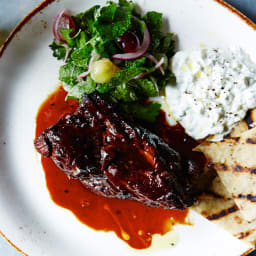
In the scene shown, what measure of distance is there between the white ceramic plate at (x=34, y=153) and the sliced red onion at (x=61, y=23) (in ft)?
0.36

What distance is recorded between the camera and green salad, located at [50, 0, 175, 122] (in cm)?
487

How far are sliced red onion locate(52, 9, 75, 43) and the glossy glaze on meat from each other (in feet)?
4.51

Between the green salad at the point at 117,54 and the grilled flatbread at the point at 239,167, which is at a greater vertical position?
the green salad at the point at 117,54

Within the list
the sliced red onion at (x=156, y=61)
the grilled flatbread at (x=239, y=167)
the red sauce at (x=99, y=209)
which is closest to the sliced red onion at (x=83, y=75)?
the red sauce at (x=99, y=209)

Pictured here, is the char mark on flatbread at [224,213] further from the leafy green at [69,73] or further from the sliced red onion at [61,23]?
the sliced red onion at [61,23]

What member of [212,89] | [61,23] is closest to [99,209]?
[212,89]

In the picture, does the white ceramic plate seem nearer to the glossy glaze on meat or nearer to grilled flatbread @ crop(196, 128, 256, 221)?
grilled flatbread @ crop(196, 128, 256, 221)

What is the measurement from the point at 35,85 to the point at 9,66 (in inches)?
20.5

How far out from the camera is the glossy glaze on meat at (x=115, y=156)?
4.53m

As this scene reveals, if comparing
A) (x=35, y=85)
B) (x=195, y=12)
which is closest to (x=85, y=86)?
(x=35, y=85)

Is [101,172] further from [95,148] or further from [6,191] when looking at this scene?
[6,191]

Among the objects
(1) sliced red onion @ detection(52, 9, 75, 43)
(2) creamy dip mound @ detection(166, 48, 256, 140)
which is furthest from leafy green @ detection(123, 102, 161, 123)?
(1) sliced red onion @ detection(52, 9, 75, 43)

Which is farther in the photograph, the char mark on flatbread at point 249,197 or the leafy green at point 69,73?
the leafy green at point 69,73

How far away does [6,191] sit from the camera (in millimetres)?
→ 5609
